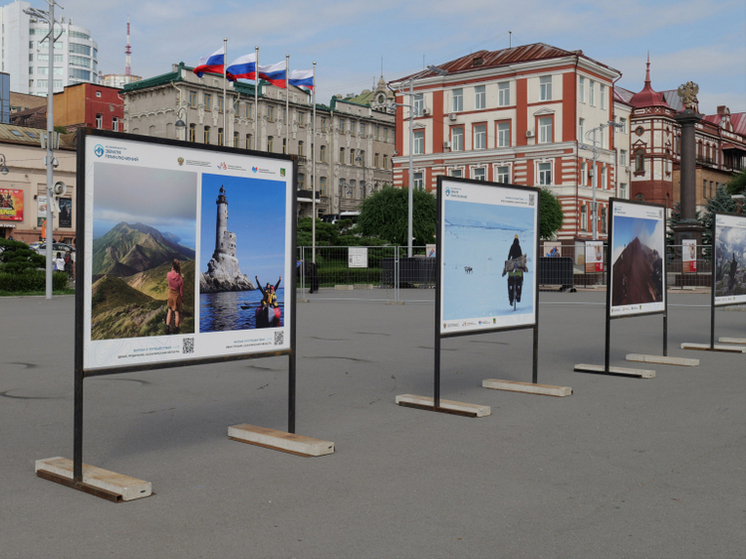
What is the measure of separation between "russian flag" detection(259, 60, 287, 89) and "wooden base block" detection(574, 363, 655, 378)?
37.6 meters

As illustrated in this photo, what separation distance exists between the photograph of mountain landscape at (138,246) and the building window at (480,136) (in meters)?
68.8

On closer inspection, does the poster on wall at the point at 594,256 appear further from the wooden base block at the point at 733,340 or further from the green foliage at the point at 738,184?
the green foliage at the point at 738,184

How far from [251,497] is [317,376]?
5283 millimetres

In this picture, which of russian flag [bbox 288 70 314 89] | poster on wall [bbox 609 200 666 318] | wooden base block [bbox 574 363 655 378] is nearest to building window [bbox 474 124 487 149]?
russian flag [bbox 288 70 314 89]

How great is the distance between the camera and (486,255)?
8.80 metres

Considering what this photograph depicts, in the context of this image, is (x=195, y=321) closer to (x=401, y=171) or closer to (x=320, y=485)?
(x=320, y=485)

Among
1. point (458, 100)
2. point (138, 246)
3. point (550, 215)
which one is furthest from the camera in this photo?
point (458, 100)

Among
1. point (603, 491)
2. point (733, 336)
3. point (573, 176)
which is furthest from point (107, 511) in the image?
point (573, 176)

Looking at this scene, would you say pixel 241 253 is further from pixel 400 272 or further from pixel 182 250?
pixel 400 272

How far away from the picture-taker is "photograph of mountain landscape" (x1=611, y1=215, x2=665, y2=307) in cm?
1084

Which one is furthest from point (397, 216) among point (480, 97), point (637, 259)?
point (637, 259)

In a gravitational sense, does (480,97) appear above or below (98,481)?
above

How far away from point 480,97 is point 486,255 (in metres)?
66.0

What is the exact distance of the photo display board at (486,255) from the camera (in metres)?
8.27
